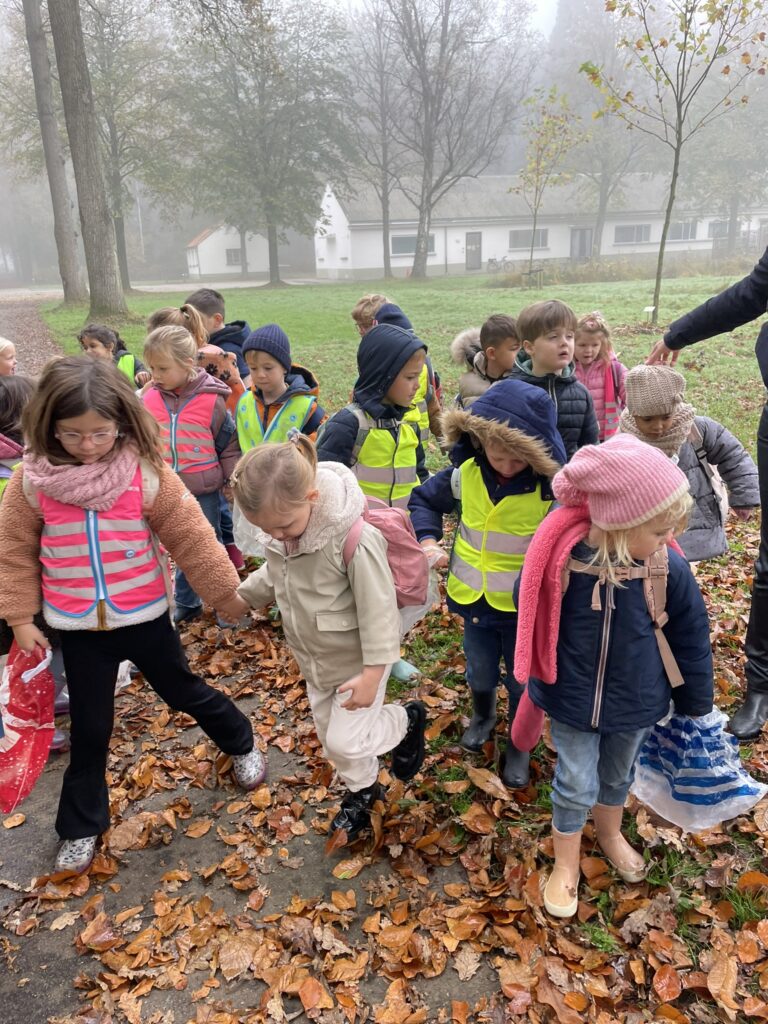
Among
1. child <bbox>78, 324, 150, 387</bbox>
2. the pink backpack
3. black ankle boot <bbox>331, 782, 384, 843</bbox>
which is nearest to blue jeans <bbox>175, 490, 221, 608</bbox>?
child <bbox>78, 324, 150, 387</bbox>

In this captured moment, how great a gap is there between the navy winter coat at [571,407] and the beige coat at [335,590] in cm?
157

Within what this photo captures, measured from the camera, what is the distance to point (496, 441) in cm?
281

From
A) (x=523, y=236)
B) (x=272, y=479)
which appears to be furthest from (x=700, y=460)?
(x=523, y=236)

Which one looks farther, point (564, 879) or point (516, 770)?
point (516, 770)

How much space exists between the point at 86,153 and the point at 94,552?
57.0 feet

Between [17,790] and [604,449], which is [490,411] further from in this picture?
[17,790]

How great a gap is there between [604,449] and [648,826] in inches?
71.2

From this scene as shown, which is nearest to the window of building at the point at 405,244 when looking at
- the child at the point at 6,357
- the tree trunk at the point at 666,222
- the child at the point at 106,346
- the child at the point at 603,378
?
the tree trunk at the point at 666,222

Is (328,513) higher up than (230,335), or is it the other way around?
(230,335)

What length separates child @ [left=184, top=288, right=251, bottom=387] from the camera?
613 cm

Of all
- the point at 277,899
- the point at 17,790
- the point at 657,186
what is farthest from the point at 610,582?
the point at 657,186

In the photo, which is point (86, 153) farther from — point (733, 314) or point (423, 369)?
point (733, 314)

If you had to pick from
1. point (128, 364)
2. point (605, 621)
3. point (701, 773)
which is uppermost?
point (128, 364)

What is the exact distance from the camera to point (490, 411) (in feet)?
9.35
